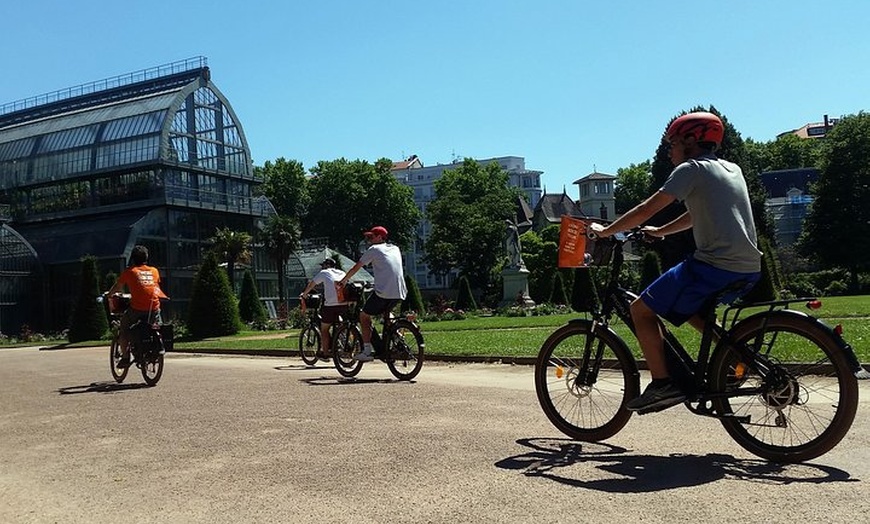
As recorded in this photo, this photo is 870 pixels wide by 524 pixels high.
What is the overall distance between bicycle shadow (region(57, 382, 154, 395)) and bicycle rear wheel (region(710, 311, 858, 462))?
7.61m

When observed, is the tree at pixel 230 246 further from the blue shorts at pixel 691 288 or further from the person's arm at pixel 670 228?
the blue shorts at pixel 691 288

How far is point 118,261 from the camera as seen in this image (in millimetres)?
44188

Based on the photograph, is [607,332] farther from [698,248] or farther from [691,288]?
[698,248]

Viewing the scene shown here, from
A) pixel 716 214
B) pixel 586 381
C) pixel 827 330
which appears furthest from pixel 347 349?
pixel 827 330

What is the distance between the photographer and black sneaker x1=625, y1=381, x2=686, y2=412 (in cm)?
→ 449

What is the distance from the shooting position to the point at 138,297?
10.4m

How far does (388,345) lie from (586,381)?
490 centimetres

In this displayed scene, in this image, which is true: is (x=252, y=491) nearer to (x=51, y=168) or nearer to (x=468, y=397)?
(x=468, y=397)

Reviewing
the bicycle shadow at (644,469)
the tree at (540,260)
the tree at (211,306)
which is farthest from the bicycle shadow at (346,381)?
the tree at (540,260)

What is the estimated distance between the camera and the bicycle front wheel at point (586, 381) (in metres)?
4.97

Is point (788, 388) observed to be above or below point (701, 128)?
below

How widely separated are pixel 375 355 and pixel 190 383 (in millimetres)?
2425

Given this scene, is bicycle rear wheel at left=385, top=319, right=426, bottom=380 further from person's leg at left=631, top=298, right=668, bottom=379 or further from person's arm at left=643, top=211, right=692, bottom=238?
person's leg at left=631, top=298, right=668, bottom=379

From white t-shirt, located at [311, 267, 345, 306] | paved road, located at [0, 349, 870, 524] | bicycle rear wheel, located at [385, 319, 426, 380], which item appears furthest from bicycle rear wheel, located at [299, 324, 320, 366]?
paved road, located at [0, 349, 870, 524]
